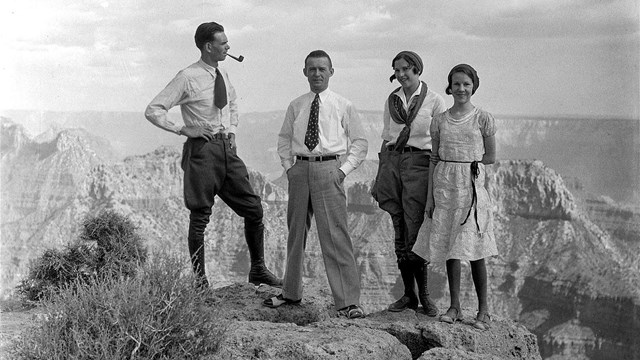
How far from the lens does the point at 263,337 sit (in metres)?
5.98

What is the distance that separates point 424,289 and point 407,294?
20cm

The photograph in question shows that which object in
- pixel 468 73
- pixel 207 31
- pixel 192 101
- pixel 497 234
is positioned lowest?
pixel 497 234

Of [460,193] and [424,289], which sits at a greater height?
[460,193]

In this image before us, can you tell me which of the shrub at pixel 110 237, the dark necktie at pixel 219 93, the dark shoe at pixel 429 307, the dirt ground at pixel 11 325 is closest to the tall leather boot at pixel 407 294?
the dark shoe at pixel 429 307

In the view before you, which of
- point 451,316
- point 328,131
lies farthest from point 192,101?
point 451,316

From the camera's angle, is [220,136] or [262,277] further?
[262,277]

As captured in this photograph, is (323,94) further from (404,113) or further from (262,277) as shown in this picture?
(262,277)

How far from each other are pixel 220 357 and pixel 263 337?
1.81 ft

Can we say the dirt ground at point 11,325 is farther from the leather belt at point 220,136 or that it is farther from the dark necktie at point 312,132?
the dark necktie at point 312,132

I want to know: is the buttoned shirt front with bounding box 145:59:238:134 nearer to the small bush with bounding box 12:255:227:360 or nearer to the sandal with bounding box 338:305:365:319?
the sandal with bounding box 338:305:365:319

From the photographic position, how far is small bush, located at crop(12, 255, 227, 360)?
A: 5.14 meters

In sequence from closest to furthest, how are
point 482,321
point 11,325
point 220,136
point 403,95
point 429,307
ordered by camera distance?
1. point 482,321
2. point 403,95
3. point 429,307
4. point 11,325
5. point 220,136

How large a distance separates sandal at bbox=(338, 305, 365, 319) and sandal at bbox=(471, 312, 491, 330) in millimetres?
1060

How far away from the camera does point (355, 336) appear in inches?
246
